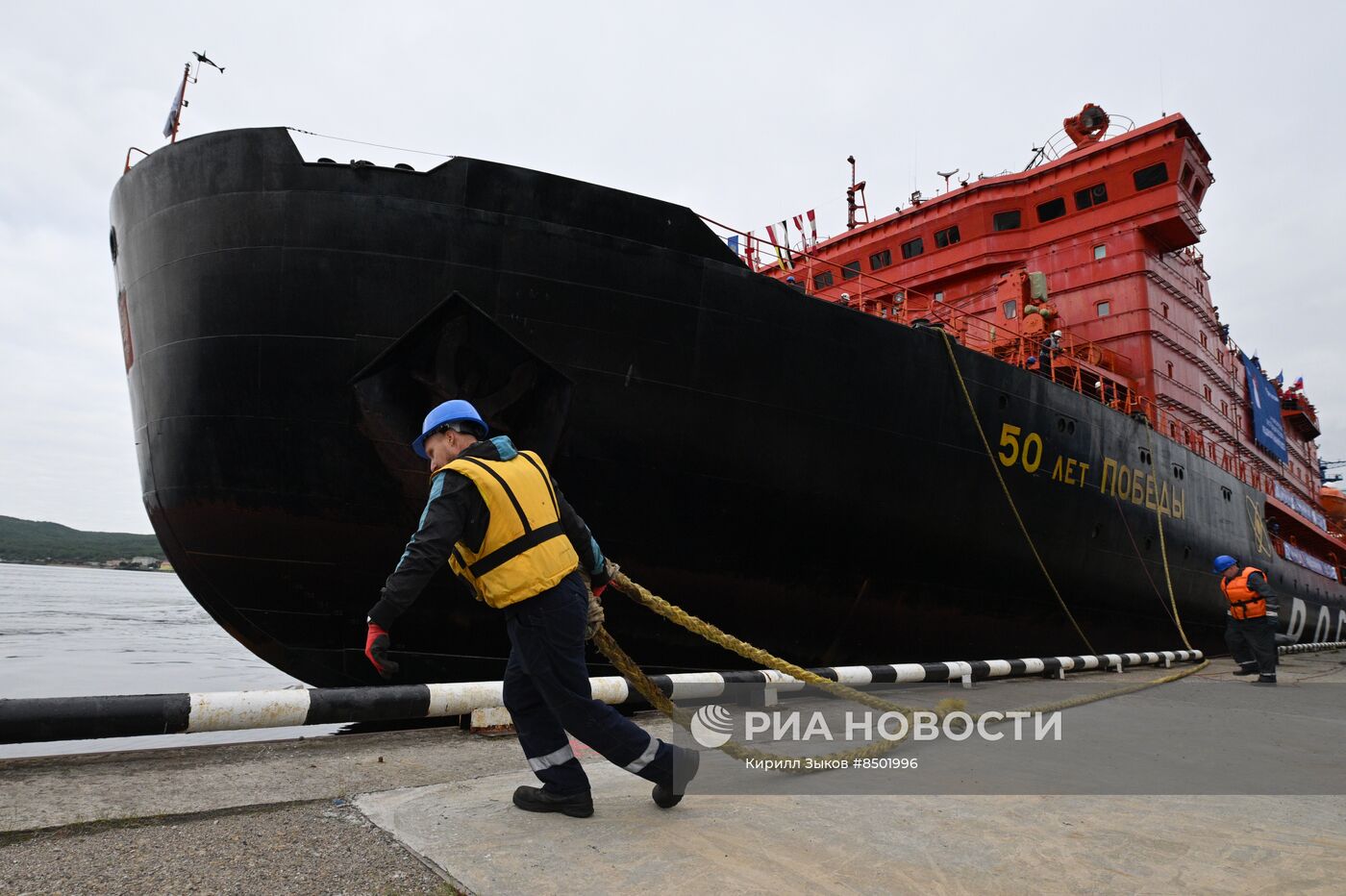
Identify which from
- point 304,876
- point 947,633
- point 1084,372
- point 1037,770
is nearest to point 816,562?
point 947,633

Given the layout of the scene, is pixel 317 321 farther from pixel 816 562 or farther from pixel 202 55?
pixel 816 562

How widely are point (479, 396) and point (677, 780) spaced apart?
145 inches

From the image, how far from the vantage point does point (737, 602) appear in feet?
22.0

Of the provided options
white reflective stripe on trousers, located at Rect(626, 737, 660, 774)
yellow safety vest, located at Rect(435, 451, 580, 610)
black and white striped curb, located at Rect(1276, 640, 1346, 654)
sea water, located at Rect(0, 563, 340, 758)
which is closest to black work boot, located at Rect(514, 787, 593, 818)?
white reflective stripe on trousers, located at Rect(626, 737, 660, 774)

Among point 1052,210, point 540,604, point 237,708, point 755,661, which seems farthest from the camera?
point 1052,210

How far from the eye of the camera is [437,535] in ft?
7.96

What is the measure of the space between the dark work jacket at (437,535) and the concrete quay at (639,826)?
2.20 feet

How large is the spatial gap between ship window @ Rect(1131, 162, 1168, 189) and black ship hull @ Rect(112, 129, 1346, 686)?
8.48 meters

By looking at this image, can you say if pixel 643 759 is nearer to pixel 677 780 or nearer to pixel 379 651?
pixel 677 780

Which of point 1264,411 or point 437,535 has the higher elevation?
point 1264,411


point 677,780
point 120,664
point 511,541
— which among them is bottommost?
point 120,664

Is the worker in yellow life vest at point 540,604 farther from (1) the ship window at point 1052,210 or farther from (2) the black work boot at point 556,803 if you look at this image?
(1) the ship window at point 1052,210

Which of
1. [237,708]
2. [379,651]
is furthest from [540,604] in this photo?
[237,708]

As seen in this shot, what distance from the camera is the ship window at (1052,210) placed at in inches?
548
